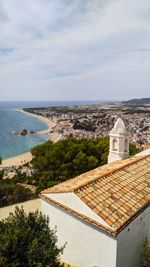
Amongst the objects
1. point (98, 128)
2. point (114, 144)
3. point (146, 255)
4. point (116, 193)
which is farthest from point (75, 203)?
point (98, 128)

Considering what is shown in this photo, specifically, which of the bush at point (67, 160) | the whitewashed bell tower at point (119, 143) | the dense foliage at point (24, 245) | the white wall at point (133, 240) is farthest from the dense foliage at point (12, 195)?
the dense foliage at point (24, 245)

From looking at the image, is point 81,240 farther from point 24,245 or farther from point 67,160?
point 67,160

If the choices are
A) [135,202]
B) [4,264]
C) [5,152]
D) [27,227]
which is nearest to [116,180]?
[135,202]

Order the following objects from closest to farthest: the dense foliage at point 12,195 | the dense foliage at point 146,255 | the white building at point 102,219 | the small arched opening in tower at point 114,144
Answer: the white building at point 102,219, the dense foliage at point 146,255, the small arched opening in tower at point 114,144, the dense foliage at point 12,195

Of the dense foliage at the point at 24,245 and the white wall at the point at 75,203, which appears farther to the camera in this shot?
the white wall at the point at 75,203

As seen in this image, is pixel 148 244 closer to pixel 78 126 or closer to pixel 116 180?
pixel 116 180

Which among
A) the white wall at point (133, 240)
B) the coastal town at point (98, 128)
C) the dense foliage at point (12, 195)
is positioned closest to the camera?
the white wall at point (133, 240)

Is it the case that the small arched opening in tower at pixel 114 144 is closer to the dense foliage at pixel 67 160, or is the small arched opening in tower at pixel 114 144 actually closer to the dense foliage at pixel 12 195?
the dense foliage at pixel 67 160
